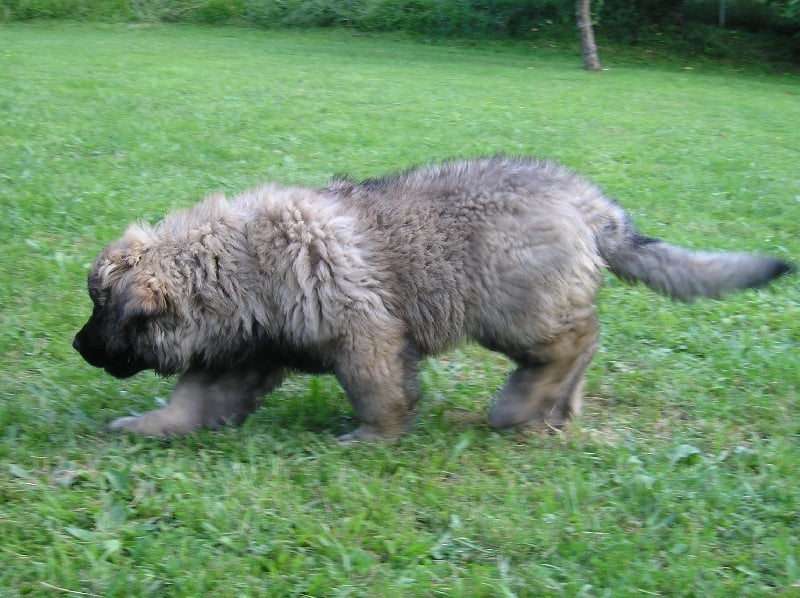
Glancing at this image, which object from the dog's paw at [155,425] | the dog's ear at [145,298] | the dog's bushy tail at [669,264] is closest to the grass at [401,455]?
the dog's paw at [155,425]

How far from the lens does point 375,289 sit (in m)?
4.12

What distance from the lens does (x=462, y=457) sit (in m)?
4.10

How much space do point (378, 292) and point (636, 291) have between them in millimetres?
2812

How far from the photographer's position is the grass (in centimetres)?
321

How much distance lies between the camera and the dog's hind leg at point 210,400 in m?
4.24

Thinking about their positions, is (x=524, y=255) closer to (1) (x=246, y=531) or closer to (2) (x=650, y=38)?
(1) (x=246, y=531)

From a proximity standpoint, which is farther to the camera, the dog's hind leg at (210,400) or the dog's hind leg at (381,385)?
the dog's hind leg at (210,400)

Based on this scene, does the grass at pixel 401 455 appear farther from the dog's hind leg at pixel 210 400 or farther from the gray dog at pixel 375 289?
the gray dog at pixel 375 289

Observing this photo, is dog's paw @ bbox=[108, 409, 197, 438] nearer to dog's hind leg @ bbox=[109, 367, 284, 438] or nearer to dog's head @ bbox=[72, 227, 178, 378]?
dog's hind leg @ bbox=[109, 367, 284, 438]

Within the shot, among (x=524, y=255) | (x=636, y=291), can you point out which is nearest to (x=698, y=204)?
(x=636, y=291)

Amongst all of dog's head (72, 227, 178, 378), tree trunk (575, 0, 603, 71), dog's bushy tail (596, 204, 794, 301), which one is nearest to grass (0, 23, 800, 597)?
dog's head (72, 227, 178, 378)

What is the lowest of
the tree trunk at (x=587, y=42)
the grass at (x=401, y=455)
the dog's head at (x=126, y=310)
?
the grass at (x=401, y=455)

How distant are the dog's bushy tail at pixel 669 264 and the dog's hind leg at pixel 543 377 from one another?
0.34 meters

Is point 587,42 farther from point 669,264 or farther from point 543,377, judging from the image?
point 543,377
